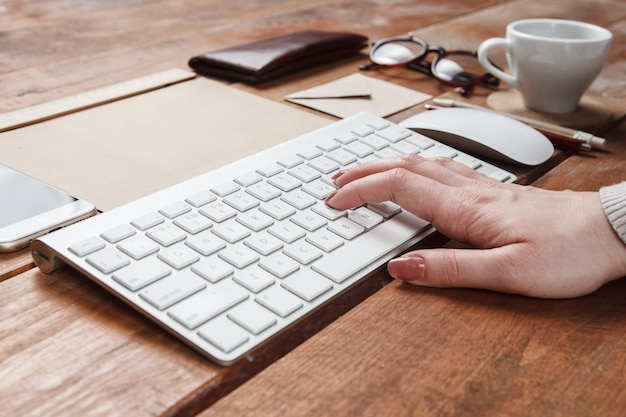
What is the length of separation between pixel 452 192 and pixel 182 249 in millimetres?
233

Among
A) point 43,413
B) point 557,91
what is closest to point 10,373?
point 43,413

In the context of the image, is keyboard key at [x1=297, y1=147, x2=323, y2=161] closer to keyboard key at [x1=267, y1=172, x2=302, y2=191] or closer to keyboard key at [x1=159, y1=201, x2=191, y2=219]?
keyboard key at [x1=267, y1=172, x2=302, y2=191]

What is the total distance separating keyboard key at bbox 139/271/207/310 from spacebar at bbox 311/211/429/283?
9 centimetres

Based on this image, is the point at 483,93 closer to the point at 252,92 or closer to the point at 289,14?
the point at 252,92

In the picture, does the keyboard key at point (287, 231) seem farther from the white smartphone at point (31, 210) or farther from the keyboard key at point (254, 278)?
the white smartphone at point (31, 210)

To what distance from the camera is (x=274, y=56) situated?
3.30ft

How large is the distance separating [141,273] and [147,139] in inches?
13.1

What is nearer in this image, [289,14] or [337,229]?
[337,229]

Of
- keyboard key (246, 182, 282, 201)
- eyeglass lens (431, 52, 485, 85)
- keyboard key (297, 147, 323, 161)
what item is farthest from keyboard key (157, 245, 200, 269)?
eyeglass lens (431, 52, 485, 85)

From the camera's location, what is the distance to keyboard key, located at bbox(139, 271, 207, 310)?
0.45 metres

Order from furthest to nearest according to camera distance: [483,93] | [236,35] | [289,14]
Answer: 1. [289,14]
2. [236,35]
3. [483,93]

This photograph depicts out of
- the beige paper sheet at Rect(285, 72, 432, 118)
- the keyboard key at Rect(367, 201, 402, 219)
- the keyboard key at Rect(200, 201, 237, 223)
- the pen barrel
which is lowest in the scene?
the beige paper sheet at Rect(285, 72, 432, 118)

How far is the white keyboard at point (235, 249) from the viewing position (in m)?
0.44

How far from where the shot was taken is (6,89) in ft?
3.04
